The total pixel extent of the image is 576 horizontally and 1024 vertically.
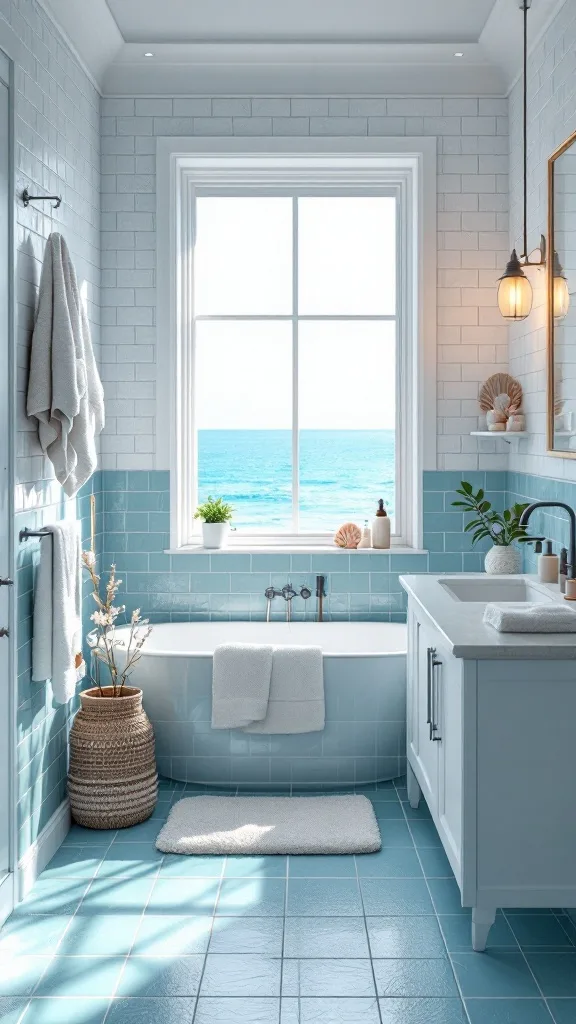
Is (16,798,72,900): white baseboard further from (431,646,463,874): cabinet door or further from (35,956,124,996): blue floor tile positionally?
(431,646,463,874): cabinet door

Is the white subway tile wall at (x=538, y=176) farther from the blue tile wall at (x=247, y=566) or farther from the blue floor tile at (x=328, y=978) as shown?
the blue floor tile at (x=328, y=978)

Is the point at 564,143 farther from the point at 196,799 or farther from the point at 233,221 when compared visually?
the point at 196,799

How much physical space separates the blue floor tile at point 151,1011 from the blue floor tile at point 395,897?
731 mm

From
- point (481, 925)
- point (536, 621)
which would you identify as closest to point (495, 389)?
point (536, 621)

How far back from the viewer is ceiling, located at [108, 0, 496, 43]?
3971 mm

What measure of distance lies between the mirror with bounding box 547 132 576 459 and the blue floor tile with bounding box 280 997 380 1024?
1938mm

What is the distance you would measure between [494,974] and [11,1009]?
1.29 m

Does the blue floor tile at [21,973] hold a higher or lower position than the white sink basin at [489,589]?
lower

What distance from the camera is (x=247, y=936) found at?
2869 millimetres

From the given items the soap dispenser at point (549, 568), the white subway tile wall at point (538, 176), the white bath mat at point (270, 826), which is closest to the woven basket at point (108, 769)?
the white bath mat at point (270, 826)

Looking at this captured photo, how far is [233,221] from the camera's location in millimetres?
4910

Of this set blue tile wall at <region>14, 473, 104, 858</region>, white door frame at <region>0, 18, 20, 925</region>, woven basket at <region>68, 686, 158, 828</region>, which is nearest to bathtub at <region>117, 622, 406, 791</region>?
woven basket at <region>68, 686, 158, 828</region>

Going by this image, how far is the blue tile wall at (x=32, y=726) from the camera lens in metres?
3.19

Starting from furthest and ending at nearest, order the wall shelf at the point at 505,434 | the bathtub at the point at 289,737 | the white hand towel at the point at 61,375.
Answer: the wall shelf at the point at 505,434
the bathtub at the point at 289,737
the white hand towel at the point at 61,375
